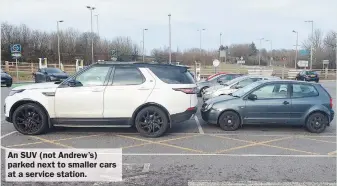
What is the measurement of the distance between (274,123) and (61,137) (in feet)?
17.4

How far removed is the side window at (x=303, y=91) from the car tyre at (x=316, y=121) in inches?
21.3

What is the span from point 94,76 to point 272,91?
4604 mm

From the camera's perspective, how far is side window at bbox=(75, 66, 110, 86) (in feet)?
22.3

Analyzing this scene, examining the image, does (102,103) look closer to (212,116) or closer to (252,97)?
(212,116)

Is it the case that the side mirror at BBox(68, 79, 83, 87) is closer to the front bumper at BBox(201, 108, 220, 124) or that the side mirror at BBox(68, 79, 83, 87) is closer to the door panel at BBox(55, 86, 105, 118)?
the door panel at BBox(55, 86, 105, 118)

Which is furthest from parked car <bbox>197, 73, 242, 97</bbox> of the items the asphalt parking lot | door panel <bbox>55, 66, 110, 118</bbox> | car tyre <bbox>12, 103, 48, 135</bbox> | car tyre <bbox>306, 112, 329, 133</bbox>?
car tyre <bbox>12, 103, 48, 135</bbox>

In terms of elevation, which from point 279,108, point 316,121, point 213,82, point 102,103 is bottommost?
point 316,121

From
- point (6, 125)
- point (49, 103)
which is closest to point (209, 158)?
point (49, 103)

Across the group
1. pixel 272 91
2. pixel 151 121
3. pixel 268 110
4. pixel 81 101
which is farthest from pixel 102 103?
pixel 272 91

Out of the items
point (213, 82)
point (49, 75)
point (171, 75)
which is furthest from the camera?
point (49, 75)

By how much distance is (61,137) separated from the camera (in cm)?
669

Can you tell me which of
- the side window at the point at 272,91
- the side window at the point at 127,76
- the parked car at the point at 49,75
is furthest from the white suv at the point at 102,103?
the parked car at the point at 49,75

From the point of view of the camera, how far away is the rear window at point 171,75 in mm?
6898

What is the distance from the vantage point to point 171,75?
22.9ft
